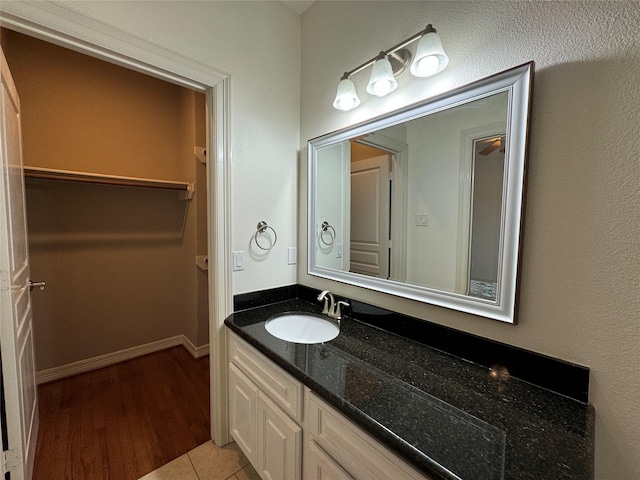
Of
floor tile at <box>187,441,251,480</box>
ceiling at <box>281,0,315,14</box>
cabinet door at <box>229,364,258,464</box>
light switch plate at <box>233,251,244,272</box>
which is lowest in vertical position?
floor tile at <box>187,441,251,480</box>

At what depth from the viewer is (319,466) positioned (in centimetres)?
93

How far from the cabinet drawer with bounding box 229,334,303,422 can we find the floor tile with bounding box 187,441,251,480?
0.59 meters

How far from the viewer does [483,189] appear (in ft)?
3.29

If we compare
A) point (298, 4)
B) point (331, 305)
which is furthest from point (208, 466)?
point (298, 4)

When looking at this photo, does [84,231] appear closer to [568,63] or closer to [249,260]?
[249,260]

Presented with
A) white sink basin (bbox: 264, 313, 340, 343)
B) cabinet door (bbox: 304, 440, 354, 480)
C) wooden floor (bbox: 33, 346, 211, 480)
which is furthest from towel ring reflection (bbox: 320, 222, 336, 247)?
wooden floor (bbox: 33, 346, 211, 480)

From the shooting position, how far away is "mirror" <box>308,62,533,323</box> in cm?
92

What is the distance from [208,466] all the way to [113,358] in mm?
1605

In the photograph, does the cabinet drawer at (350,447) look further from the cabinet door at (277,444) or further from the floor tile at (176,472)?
the floor tile at (176,472)

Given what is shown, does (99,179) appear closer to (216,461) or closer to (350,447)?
(216,461)

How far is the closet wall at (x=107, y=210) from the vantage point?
207cm

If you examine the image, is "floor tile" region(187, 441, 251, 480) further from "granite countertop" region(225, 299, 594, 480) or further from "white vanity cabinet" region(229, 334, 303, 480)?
"granite countertop" region(225, 299, 594, 480)

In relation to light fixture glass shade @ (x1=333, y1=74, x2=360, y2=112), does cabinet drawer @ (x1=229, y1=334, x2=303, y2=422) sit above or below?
below

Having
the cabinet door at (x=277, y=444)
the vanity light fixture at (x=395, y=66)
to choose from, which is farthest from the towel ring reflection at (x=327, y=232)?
the cabinet door at (x=277, y=444)
